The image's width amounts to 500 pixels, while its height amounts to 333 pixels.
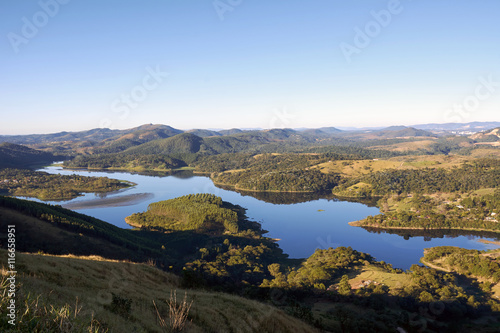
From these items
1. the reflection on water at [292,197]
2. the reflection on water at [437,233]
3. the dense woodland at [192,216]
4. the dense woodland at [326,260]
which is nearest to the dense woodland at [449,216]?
the dense woodland at [326,260]

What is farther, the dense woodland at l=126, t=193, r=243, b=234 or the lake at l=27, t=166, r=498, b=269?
the dense woodland at l=126, t=193, r=243, b=234

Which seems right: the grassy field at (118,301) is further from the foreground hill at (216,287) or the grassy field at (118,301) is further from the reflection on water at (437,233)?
the reflection on water at (437,233)

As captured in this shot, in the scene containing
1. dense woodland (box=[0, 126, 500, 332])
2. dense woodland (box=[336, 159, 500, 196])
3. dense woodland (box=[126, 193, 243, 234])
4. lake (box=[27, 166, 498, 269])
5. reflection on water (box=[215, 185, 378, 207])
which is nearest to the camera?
dense woodland (box=[0, 126, 500, 332])

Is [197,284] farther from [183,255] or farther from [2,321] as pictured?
[183,255]

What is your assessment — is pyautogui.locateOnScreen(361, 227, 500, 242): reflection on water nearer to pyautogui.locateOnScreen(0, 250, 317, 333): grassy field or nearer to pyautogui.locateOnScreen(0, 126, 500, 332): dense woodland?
pyautogui.locateOnScreen(0, 126, 500, 332): dense woodland

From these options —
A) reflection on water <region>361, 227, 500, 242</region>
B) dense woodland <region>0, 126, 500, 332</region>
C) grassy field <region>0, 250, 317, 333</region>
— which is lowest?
reflection on water <region>361, 227, 500, 242</region>

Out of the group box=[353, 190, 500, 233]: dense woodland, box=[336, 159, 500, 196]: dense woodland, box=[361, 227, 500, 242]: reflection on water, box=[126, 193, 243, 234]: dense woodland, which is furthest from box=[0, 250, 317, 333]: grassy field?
box=[336, 159, 500, 196]: dense woodland

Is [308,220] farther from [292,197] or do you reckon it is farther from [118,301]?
[118,301]
